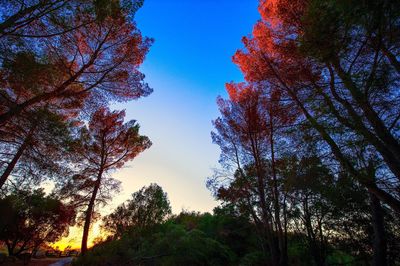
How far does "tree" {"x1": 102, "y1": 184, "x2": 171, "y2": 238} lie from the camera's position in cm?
1536

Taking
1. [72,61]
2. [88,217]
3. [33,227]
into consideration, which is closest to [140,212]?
[88,217]

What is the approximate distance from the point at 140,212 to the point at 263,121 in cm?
1238

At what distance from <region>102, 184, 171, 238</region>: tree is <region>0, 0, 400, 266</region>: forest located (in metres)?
1.80

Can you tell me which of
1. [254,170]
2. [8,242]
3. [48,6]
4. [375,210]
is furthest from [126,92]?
[8,242]

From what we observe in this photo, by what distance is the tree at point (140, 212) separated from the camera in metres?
15.4

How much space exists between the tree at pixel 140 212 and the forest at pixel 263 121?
180cm

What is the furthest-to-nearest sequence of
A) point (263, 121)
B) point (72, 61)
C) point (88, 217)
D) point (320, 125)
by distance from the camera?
point (88, 217)
point (263, 121)
point (72, 61)
point (320, 125)

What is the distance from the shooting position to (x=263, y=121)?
30.0ft

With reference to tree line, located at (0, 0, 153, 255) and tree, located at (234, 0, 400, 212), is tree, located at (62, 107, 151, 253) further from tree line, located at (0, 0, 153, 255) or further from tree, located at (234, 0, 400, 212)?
tree, located at (234, 0, 400, 212)

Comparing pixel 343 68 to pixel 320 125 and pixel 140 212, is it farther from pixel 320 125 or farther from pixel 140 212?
pixel 140 212

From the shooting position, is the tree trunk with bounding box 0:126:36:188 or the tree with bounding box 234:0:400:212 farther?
the tree trunk with bounding box 0:126:36:188

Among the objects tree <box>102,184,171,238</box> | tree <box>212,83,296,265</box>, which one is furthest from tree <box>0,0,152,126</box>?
tree <box>102,184,171,238</box>

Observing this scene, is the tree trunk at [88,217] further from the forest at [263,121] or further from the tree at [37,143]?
the tree at [37,143]

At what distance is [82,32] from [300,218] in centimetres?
1128
